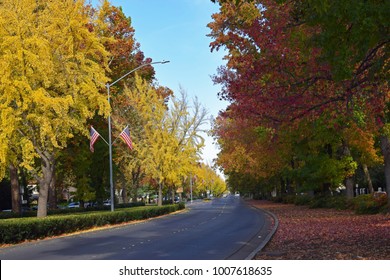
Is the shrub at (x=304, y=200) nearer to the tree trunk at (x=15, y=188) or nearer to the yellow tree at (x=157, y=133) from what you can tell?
the yellow tree at (x=157, y=133)

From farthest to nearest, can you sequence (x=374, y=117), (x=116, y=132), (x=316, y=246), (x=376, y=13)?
(x=116, y=132)
(x=374, y=117)
(x=316, y=246)
(x=376, y=13)

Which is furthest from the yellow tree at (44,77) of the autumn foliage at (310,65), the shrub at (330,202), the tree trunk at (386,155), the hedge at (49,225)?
the shrub at (330,202)

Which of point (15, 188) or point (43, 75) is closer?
point (43, 75)

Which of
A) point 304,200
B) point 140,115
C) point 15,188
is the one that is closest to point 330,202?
point 304,200

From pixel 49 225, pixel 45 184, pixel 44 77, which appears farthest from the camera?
pixel 45 184

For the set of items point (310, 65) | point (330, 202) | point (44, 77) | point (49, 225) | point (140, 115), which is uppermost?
point (140, 115)

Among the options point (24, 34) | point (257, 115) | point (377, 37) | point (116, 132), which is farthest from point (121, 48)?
point (377, 37)

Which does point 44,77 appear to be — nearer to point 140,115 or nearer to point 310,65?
point 310,65

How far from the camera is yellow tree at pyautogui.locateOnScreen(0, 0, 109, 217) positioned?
24.3 metres

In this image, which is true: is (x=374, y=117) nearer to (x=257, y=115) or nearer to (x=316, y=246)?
(x=257, y=115)

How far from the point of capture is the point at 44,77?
979 inches

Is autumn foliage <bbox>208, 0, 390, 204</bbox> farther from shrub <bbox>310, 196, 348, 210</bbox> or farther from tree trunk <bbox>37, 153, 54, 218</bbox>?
tree trunk <bbox>37, 153, 54, 218</bbox>

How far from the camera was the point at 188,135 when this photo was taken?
171 ft

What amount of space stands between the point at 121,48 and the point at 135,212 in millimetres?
13858
